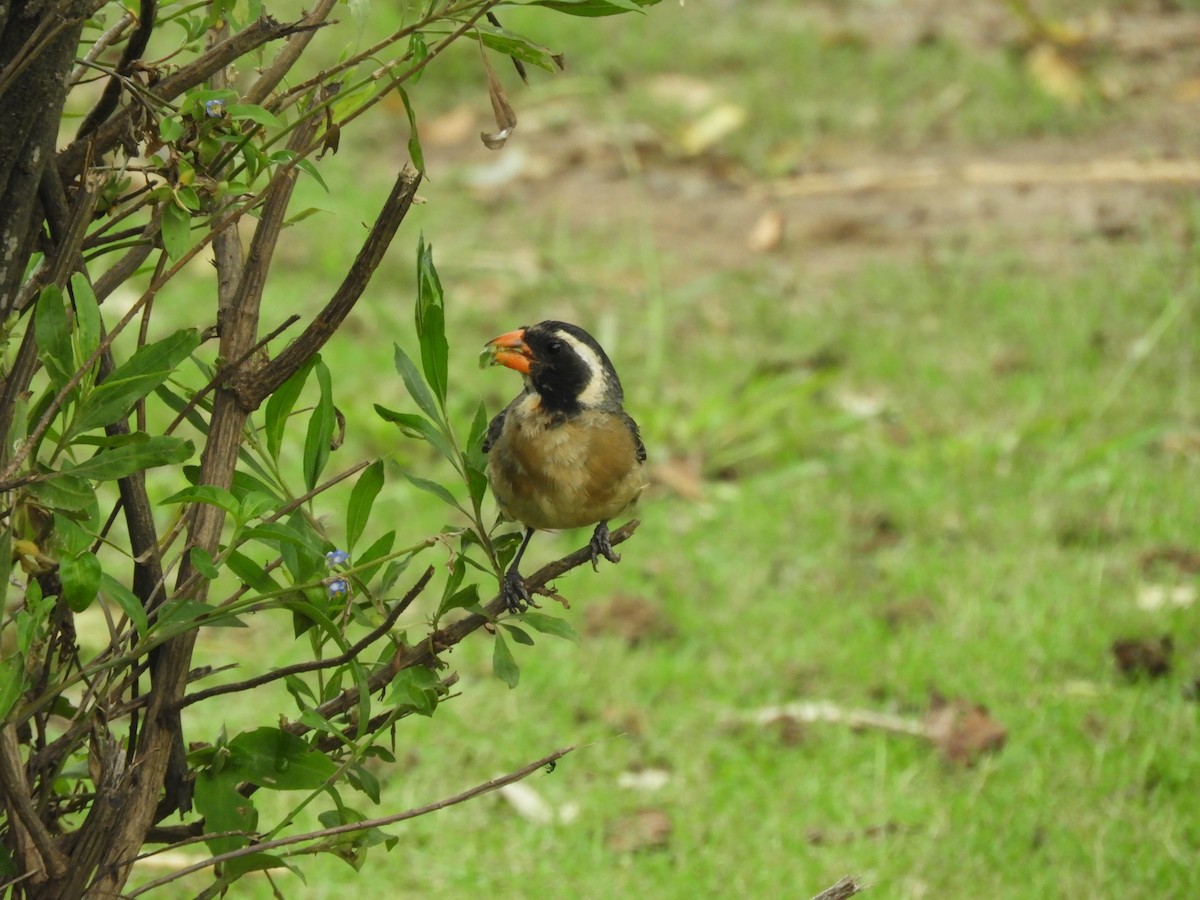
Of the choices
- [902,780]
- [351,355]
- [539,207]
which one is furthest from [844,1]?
[902,780]

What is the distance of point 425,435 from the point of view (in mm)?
2145

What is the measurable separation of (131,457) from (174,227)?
0.29 meters

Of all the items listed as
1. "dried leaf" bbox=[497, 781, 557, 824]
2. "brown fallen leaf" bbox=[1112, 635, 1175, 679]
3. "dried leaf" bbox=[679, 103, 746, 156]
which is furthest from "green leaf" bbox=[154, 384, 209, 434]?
"dried leaf" bbox=[679, 103, 746, 156]

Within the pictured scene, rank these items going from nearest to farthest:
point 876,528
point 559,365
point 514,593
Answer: point 514,593, point 559,365, point 876,528

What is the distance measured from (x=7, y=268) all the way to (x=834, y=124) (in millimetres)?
7077

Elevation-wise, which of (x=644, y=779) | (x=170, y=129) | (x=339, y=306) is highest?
(x=170, y=129)

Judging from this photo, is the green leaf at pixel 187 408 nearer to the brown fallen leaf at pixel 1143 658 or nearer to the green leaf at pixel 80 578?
the green leaf at pixel 80 578

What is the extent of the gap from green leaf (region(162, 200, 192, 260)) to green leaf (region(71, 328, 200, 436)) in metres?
0.11

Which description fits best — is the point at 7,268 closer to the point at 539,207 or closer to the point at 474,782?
the point at 474,782

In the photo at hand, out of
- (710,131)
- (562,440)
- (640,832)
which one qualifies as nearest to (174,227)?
(562,440)

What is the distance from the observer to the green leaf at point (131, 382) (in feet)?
5.92

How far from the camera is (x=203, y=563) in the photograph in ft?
6.23

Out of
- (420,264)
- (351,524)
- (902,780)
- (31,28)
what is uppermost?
(31,28)

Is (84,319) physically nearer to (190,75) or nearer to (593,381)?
(190,75)
